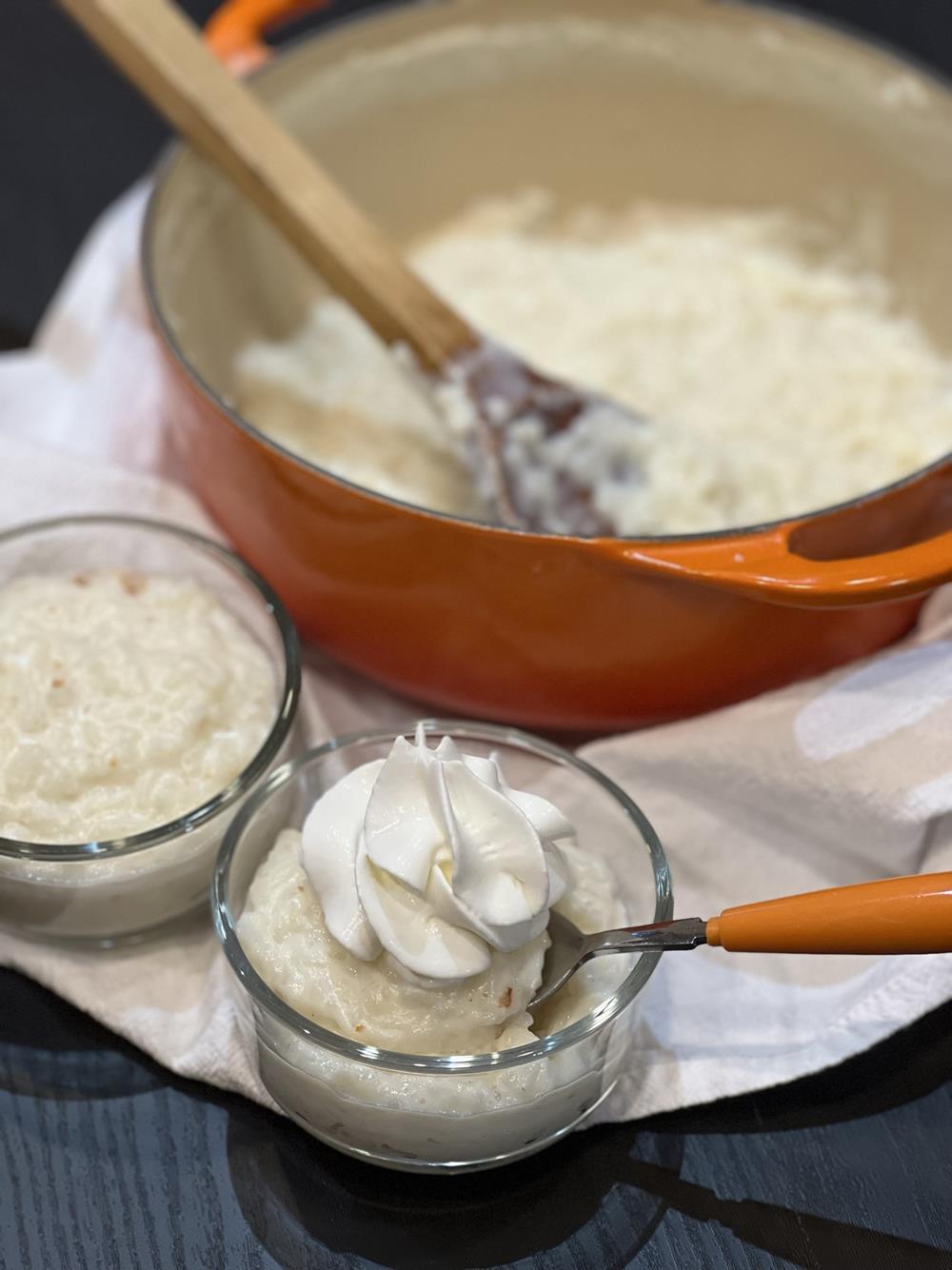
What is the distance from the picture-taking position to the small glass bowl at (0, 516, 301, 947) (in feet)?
2.42

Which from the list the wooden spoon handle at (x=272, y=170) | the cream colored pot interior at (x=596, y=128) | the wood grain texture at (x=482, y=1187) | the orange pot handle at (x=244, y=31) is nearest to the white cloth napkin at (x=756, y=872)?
the wood grain texture at (x=482, y=1187)

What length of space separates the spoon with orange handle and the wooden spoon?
1.32ft

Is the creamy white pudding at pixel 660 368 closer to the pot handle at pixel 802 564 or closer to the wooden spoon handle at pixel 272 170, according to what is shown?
the wooden spoon handle at pixel 272 170

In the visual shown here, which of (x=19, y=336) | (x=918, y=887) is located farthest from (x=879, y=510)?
(x=19, y=336)

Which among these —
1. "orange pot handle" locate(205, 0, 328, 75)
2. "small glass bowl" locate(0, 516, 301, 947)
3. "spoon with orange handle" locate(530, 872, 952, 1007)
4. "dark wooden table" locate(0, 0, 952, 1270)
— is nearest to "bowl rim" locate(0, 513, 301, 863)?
"small glass bowl" locate(0, 516, 301, 947)

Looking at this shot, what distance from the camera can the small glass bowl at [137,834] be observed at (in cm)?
74

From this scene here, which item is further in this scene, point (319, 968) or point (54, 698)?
point (54, 698)

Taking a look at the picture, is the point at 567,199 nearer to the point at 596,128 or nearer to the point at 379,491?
the point at 596,128

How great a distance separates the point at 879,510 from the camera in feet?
2.59

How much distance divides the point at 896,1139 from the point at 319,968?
12.9 inches

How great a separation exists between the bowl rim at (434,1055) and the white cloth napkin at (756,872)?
9cm

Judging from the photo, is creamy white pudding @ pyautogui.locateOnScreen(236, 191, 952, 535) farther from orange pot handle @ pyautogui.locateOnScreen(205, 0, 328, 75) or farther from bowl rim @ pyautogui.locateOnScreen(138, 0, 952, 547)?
orange pot handle @ pyautogui.locateOnScreen(205, 0, 328, 75)

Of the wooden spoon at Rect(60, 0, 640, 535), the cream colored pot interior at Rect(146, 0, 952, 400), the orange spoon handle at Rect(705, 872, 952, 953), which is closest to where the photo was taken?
the orange spoon handle at Rect(705, 872, 952, 953)

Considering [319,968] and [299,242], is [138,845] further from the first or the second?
[299,242]
